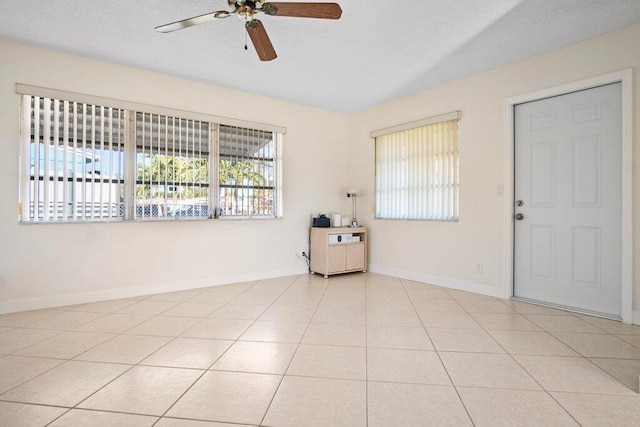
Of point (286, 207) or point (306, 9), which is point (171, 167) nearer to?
point (286, 207)

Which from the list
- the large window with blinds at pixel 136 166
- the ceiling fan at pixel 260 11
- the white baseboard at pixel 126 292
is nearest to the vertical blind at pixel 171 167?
the large window with blinds at pixel 136 166

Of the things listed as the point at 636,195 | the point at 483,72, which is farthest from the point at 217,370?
the point at 483,72

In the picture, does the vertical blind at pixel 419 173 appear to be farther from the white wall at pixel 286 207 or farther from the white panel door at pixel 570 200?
the white panel door at pixel 570 200

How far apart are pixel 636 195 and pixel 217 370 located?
→ 140 inches

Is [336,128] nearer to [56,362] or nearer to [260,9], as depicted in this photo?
[260,9]

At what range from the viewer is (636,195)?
268 centimetres

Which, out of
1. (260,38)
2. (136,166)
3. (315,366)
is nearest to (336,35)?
(260,38)

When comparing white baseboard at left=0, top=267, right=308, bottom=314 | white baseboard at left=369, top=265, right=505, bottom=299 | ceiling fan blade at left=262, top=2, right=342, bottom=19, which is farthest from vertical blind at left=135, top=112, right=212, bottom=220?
white baseboard at left=369, top=265, right=505, bottom=299

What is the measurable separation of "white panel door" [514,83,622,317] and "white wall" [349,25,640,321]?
6.3 inches

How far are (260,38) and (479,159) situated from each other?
2753 mm

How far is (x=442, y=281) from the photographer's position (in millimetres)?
4066

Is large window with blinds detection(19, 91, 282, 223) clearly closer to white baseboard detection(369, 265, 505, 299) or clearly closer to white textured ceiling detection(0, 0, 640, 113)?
white textured ceiling detection(0, 0, 640, 113)

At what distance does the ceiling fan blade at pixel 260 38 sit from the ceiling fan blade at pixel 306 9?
0.15 m

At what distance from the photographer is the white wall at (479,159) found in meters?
2.84
